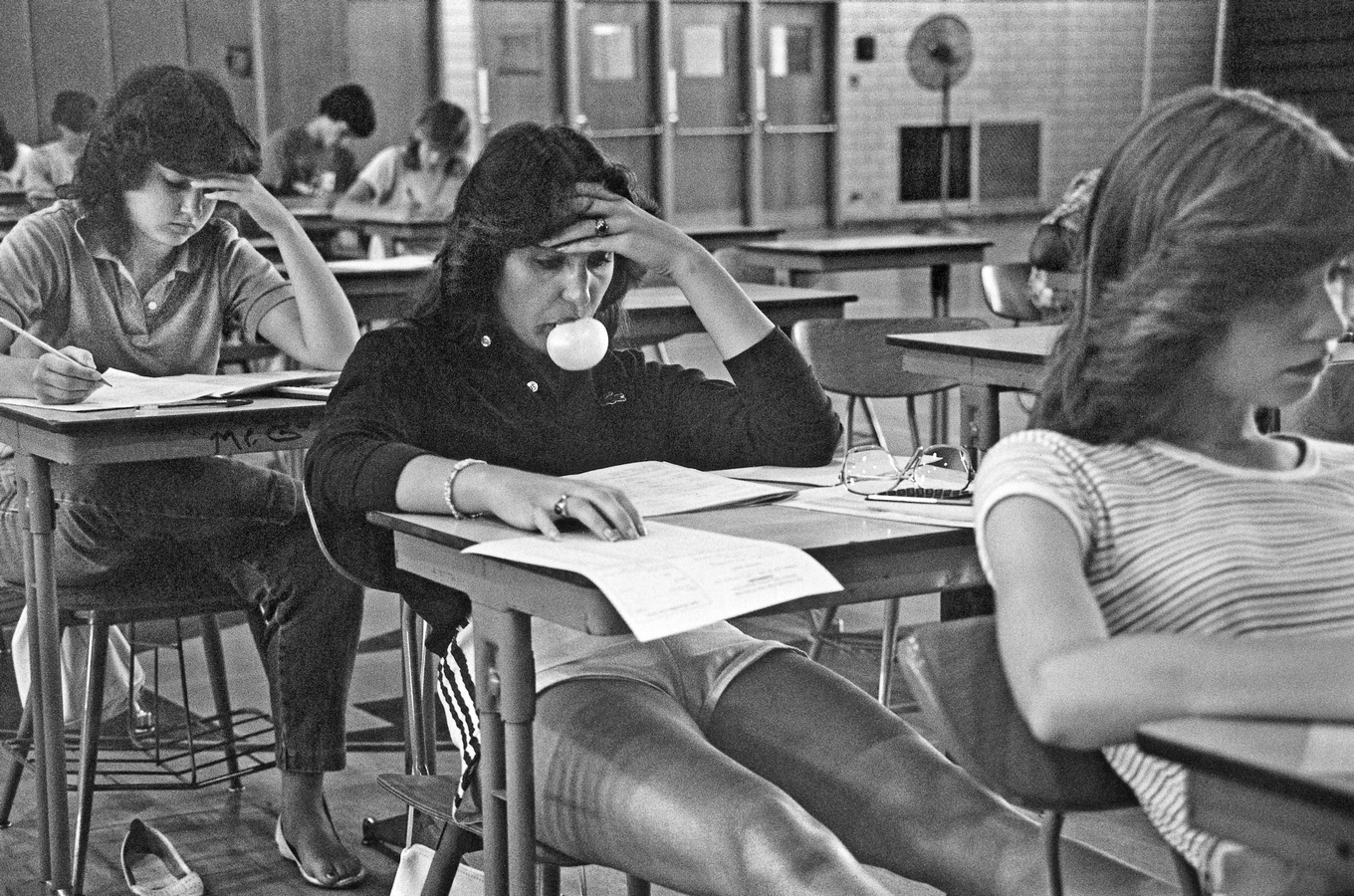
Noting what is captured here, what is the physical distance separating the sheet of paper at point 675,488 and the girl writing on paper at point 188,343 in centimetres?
100

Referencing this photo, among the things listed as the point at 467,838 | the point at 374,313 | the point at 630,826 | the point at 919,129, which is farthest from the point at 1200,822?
the point at 919,129

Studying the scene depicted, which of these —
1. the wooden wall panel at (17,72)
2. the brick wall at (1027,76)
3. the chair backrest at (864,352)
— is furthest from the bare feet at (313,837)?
the brick wall at (1027,76)

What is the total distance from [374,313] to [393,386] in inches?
129

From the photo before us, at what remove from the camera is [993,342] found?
327 centimetres

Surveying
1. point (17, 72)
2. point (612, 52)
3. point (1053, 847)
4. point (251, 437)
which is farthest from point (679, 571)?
point (612, 52)

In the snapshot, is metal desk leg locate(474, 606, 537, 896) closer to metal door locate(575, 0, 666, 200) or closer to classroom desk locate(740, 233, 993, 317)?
classroom desk locate(740, 233, 993, 317)

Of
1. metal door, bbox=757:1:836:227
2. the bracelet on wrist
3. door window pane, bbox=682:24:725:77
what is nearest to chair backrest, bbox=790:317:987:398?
the bracelet on wrist

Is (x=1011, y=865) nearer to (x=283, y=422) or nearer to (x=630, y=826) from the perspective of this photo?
(x=630, y=826)

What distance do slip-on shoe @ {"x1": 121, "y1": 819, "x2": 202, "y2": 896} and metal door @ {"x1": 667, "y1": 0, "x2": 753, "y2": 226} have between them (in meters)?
11.7

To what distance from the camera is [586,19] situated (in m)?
13.8

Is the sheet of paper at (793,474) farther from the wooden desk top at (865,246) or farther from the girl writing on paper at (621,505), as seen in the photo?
the wooden desk top at (865,246)

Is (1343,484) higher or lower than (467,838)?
higher

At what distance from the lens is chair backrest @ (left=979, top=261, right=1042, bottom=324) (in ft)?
16.7

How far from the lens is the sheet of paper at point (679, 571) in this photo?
1.33m
